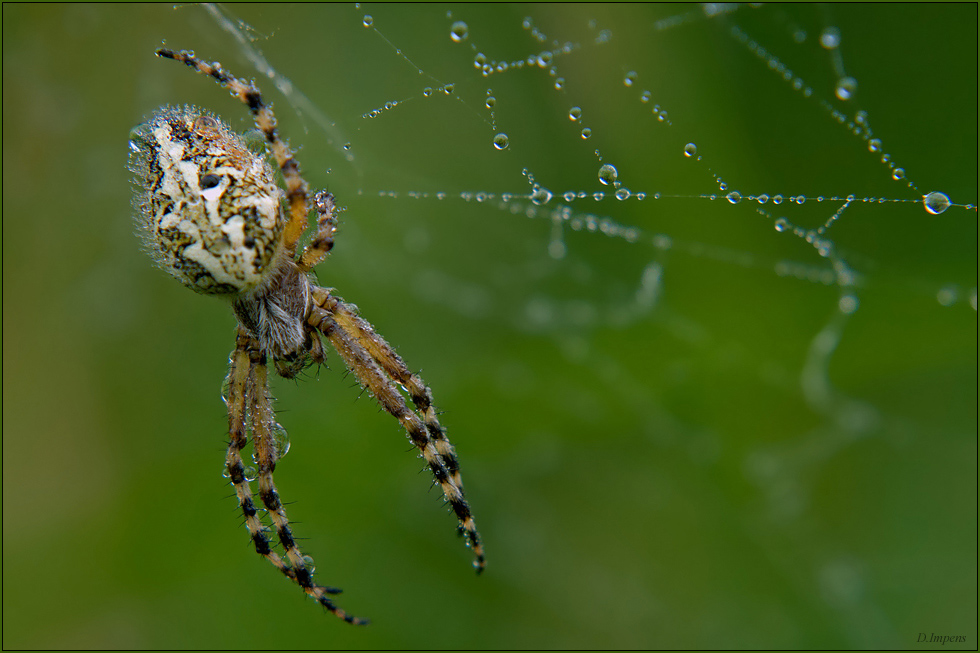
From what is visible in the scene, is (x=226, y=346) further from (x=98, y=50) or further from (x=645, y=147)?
(x=645, y=147)

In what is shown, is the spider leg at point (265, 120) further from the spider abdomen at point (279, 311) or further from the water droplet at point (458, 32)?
the water droplet at point (458, 32)

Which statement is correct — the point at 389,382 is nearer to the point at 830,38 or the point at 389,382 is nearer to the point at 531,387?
the point at 531,387

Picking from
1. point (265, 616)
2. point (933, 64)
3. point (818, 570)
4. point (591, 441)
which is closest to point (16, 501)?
point (265, 616)

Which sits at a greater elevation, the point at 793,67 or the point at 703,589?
the point at 793,67

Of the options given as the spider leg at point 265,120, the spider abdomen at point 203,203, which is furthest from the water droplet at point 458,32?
the spider abdomen at point 203,203

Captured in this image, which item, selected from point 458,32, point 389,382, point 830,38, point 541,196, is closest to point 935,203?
point 830,38

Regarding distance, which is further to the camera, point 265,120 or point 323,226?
point 323,226
